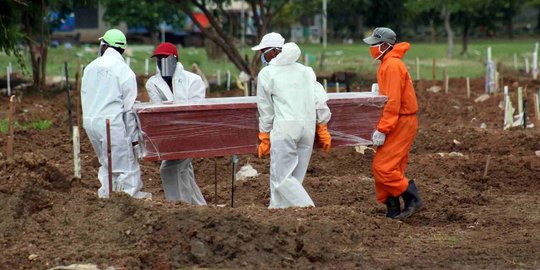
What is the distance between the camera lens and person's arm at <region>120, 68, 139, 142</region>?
10.9 meters

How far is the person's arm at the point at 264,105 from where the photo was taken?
1066cm

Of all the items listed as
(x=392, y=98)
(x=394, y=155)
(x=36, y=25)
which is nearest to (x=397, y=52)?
(x=392, y=98)

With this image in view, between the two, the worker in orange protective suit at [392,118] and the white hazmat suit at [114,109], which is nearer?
the worker in orange protective suit at [392,118]

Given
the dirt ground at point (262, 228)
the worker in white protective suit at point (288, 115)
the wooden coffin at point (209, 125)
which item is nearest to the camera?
the dirt ground at point (262, 228)

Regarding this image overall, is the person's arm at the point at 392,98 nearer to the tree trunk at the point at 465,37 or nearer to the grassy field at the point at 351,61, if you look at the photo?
the grassy field at the point at 351,61

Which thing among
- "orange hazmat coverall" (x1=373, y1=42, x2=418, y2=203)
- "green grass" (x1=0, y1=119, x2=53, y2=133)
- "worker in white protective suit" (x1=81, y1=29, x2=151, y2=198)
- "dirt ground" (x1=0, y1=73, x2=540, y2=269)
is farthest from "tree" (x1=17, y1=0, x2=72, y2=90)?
"orange hazmat coverall" (x1=373, y1=42, x2=418, y2=203)

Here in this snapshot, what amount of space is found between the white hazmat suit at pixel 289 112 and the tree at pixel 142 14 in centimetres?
3578

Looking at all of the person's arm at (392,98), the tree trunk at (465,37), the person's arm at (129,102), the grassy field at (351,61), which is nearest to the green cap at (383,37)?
the person's arm at (392,98)

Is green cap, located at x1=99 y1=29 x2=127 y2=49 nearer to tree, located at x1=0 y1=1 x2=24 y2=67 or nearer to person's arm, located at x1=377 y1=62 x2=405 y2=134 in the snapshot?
person's arm, located at x1=377 y1=62 x2=405 y2=134

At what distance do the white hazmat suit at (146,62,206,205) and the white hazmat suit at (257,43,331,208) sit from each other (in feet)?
2.65

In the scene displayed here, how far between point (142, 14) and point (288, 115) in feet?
124

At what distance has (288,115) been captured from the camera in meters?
10.6

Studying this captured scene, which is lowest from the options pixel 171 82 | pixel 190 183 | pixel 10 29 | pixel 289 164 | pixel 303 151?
pixel 190 183

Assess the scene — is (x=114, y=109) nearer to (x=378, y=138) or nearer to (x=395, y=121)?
(x=378, y=138)
